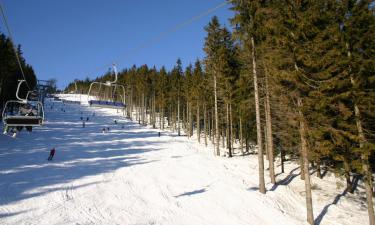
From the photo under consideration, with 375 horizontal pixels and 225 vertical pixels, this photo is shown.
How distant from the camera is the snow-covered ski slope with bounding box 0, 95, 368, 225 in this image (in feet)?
42.0

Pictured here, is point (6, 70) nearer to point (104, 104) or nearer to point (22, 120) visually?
point (22, 120)

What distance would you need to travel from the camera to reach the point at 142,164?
74.2ft

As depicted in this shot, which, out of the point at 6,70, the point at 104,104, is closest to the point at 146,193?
the point at 104,104

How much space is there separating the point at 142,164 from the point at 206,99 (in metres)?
19.3

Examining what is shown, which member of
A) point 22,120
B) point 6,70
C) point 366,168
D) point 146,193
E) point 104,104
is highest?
point 6,70

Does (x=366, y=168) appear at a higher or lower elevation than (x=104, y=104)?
lower

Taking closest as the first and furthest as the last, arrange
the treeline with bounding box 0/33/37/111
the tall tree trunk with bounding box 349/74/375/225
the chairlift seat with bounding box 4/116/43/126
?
1. the tall tree trunk with bounding box 349/74/375/225
2. the chairlift seat with bounding box 4/116/43/126
3. the treeline with bounding box 0/33/37/111

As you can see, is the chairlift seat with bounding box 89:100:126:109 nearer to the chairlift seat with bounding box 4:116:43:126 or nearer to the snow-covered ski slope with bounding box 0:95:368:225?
the chairlift seat with bounding box 4:116:43:126

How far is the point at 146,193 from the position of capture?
1620cm

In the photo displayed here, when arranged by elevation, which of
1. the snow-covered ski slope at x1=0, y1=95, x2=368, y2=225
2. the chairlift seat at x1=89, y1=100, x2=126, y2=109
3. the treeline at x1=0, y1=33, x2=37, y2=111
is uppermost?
the treeline at x1=0, y1=33, x2=37, y2=111

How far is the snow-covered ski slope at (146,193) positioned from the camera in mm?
12789

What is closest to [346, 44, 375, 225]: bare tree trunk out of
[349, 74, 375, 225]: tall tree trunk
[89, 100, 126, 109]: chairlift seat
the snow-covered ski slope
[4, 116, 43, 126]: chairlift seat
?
[349, 74, 375, 225]: tall tree trunk

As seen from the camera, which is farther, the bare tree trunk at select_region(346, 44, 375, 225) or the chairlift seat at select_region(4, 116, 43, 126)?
the chairlift seat at select_region(4, 116, 43, 126)

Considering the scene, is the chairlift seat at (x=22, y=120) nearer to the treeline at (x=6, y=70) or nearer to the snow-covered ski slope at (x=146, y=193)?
the snow-covered ski slope at (x=146, y=193)
